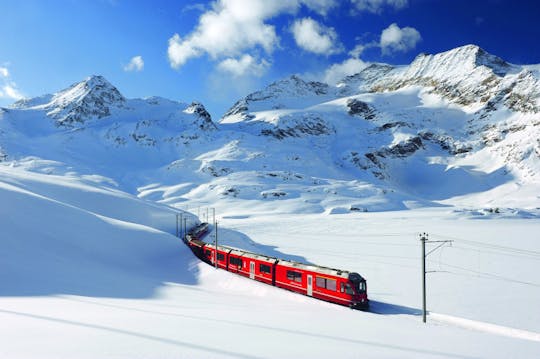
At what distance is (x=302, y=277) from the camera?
27.3 m

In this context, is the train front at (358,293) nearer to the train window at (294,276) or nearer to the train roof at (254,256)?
the train window at (294,276)

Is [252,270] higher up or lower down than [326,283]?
lower down

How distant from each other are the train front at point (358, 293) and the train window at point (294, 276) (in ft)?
15.5

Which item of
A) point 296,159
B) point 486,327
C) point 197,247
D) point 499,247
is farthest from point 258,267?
point 296,159

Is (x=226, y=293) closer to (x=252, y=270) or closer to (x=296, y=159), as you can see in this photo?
(x=252, y=270)

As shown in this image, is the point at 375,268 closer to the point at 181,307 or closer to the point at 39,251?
the point at 181,307

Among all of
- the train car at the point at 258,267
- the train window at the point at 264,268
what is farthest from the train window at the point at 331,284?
the train window at the point at 264,268

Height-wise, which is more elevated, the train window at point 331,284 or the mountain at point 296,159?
the mountain at point 296,159

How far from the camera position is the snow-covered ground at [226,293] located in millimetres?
9500

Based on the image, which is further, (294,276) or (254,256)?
(254,256)

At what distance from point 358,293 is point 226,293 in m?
9.54

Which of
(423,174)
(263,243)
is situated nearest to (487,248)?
(263,243)

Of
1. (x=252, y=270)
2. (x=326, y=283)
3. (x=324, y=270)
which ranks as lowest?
(x=252, y=270)

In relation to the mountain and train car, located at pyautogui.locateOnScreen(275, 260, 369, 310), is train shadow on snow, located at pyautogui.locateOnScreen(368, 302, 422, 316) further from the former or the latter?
the mountain
